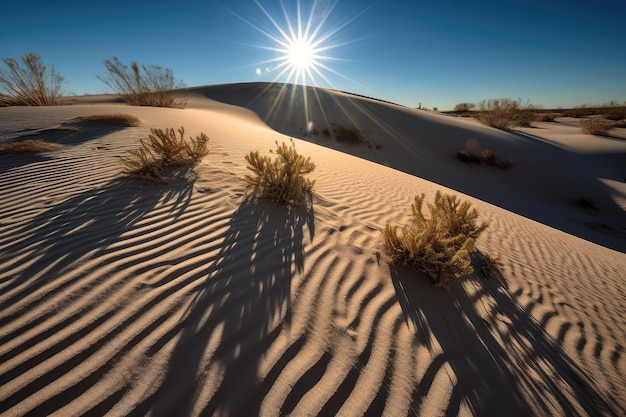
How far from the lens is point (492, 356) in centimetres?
190

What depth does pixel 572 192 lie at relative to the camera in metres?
10.1

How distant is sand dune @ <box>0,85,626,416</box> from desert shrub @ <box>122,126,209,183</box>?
0.79ft

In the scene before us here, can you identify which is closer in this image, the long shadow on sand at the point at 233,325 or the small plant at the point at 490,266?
the long shadow on sand at the point at 233,325

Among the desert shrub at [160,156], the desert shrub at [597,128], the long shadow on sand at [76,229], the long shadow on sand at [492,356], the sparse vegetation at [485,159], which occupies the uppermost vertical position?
the desert shrub at [597,128]

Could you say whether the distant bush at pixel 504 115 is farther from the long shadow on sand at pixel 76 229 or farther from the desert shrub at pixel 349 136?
the long shadow on sand at pixel 76 229

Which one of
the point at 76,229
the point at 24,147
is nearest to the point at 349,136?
the point at 24,147

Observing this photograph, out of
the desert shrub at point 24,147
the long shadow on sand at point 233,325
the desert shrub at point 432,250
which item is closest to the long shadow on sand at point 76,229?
the long shadow on sand at point 233,325

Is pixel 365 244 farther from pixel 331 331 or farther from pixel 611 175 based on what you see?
A: pixel 611 175

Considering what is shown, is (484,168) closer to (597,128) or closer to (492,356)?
(597,128)

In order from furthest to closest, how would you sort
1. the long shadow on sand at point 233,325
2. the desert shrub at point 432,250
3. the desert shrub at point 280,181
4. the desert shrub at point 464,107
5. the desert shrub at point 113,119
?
the desert shrub at point 464,107 → the desert shrub at point 113,119 → the desert shrub at point 280,181 → the desert shrub at point 432,250 → the long shadow on sand at point 233,325

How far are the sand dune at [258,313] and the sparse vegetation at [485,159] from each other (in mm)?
8774

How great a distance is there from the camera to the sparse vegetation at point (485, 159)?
37.7ft

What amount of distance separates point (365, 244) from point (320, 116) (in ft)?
45.3

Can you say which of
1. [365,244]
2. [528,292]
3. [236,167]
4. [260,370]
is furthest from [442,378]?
[236,167]
